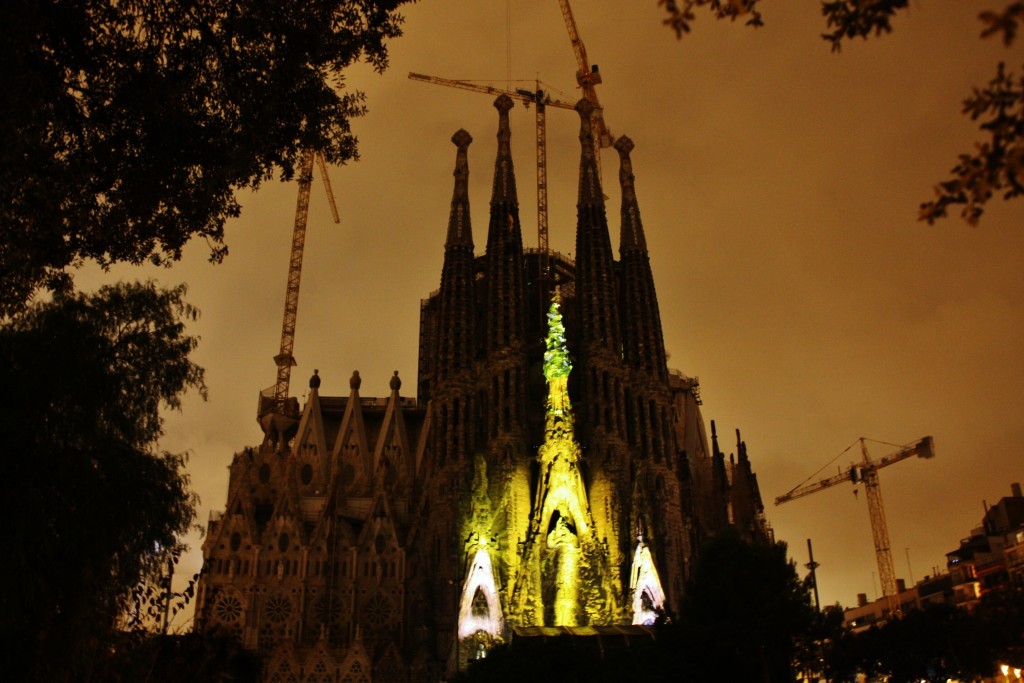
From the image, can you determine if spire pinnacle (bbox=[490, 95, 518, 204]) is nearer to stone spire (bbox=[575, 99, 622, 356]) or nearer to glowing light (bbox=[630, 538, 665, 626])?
stone spire (bbox=[575, 99, 622, 356])

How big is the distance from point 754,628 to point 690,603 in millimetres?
2394

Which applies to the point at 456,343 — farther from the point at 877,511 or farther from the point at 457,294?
the point at 877,511

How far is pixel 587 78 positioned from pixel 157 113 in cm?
6239

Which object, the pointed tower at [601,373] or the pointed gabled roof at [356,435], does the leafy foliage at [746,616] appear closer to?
the pointed tower at [601,373]

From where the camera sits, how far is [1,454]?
11.9m

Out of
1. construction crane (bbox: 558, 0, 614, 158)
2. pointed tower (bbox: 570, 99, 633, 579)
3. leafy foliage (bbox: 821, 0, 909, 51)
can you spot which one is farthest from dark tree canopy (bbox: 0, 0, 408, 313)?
construction crane (bbox: 558, 0, 614, 158)

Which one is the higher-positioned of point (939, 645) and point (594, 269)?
point (594, 269)

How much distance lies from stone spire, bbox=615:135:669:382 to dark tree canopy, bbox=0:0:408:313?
3642 centimetres

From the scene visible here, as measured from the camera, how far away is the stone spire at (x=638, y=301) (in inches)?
1885

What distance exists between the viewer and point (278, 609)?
44.8 meters

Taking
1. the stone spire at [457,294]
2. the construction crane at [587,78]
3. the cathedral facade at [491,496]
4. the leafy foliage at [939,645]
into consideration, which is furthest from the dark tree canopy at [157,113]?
the construction crane at [587,78]

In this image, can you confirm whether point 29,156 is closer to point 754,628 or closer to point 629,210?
point 754,628

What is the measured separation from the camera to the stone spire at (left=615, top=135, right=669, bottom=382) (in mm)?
47875

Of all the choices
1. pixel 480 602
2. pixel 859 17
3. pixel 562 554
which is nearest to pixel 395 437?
pixel 480 602
